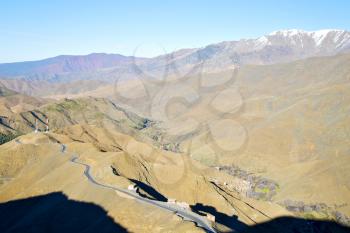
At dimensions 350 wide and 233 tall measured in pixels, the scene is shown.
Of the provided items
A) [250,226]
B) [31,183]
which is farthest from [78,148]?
[250,226]

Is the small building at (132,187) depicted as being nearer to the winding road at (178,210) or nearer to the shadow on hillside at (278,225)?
the winding road at (178,210)

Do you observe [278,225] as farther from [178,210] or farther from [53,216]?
[53,216]

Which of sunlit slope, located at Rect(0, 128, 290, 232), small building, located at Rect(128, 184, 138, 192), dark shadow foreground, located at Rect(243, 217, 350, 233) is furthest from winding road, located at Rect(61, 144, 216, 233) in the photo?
dark shadow foreground, located at Rect(243, 217, 350, 233)

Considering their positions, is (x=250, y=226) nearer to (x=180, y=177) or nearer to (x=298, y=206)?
(x=180, y=177)

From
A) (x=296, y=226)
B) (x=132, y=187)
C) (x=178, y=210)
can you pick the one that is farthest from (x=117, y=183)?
(x=296, y=226)

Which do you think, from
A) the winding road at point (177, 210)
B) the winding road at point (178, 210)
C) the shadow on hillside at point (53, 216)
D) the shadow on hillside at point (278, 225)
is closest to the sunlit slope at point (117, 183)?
the shadow on hillside at point (278, 225)

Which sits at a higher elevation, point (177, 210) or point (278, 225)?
point (177, 210)
